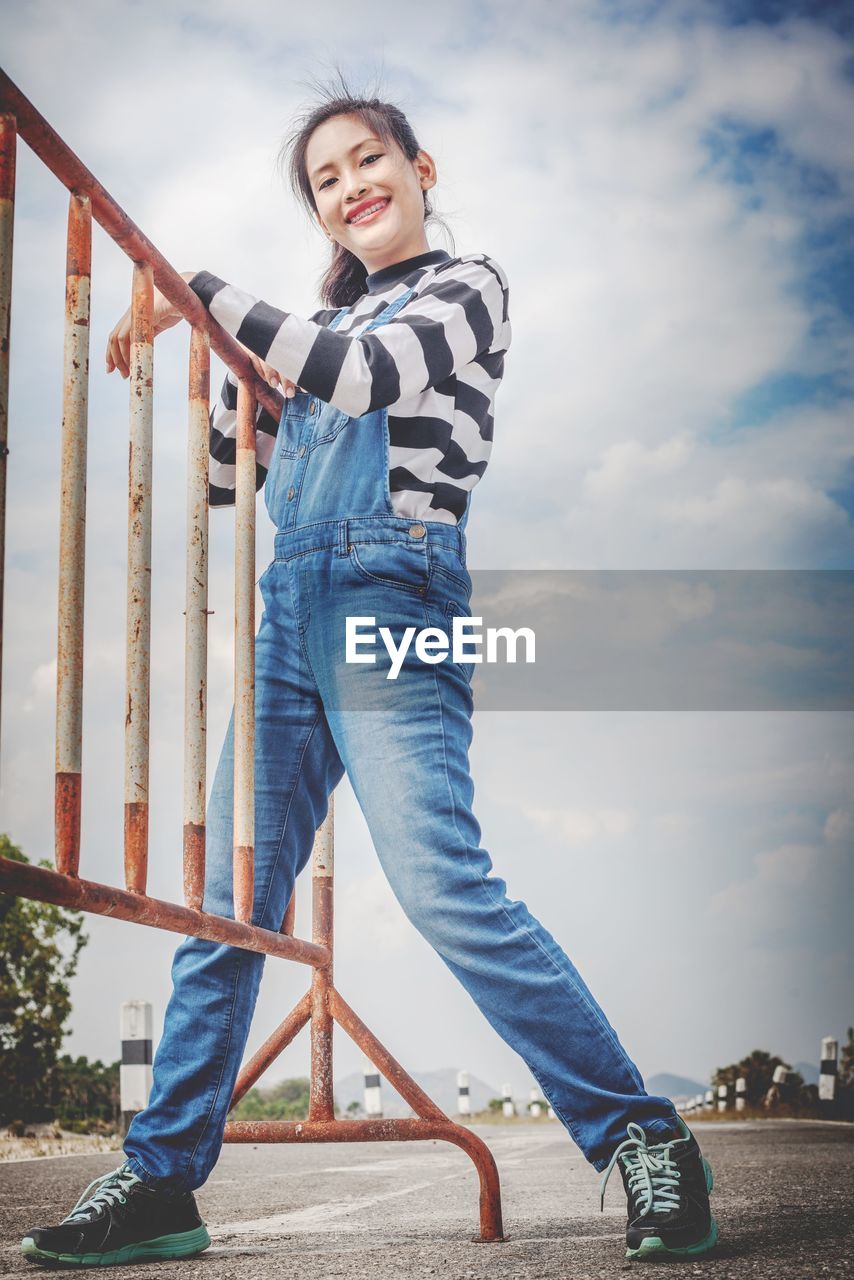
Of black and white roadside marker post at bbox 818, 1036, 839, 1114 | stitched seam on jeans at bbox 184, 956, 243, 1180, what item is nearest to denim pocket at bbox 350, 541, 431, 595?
stitched seam on jeans at bbox 184, 956, 243, 1180

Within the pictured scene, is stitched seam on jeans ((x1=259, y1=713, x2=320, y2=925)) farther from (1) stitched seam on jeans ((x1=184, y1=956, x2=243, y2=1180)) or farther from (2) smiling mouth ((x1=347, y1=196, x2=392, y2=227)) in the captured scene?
(2) smiling mouth ((x1=347, y1=196, x2=392, y2=227))

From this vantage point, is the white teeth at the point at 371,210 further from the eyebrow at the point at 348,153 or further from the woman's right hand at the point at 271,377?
the woman's right hand at the point at 271,377

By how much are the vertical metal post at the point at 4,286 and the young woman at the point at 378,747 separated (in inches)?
21.9

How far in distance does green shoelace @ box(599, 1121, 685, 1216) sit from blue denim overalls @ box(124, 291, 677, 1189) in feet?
0.08

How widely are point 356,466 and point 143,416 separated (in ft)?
1.24

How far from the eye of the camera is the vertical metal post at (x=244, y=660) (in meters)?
1.95

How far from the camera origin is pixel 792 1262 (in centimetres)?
158

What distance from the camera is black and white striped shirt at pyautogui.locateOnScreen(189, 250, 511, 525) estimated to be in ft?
6.11

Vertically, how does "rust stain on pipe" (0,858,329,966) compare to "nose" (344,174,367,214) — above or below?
below

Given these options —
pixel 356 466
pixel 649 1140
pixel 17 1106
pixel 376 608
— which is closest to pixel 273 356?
pixel 356 466

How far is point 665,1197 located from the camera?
1.73m

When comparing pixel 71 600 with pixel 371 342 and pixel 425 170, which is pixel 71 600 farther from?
pixel 425 170

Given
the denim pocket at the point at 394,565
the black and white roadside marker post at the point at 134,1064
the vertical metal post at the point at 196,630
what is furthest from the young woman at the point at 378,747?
the black and white roadside marker post at the point at 134,1064

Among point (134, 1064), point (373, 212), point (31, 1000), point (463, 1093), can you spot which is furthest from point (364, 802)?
point (463, 1093)
